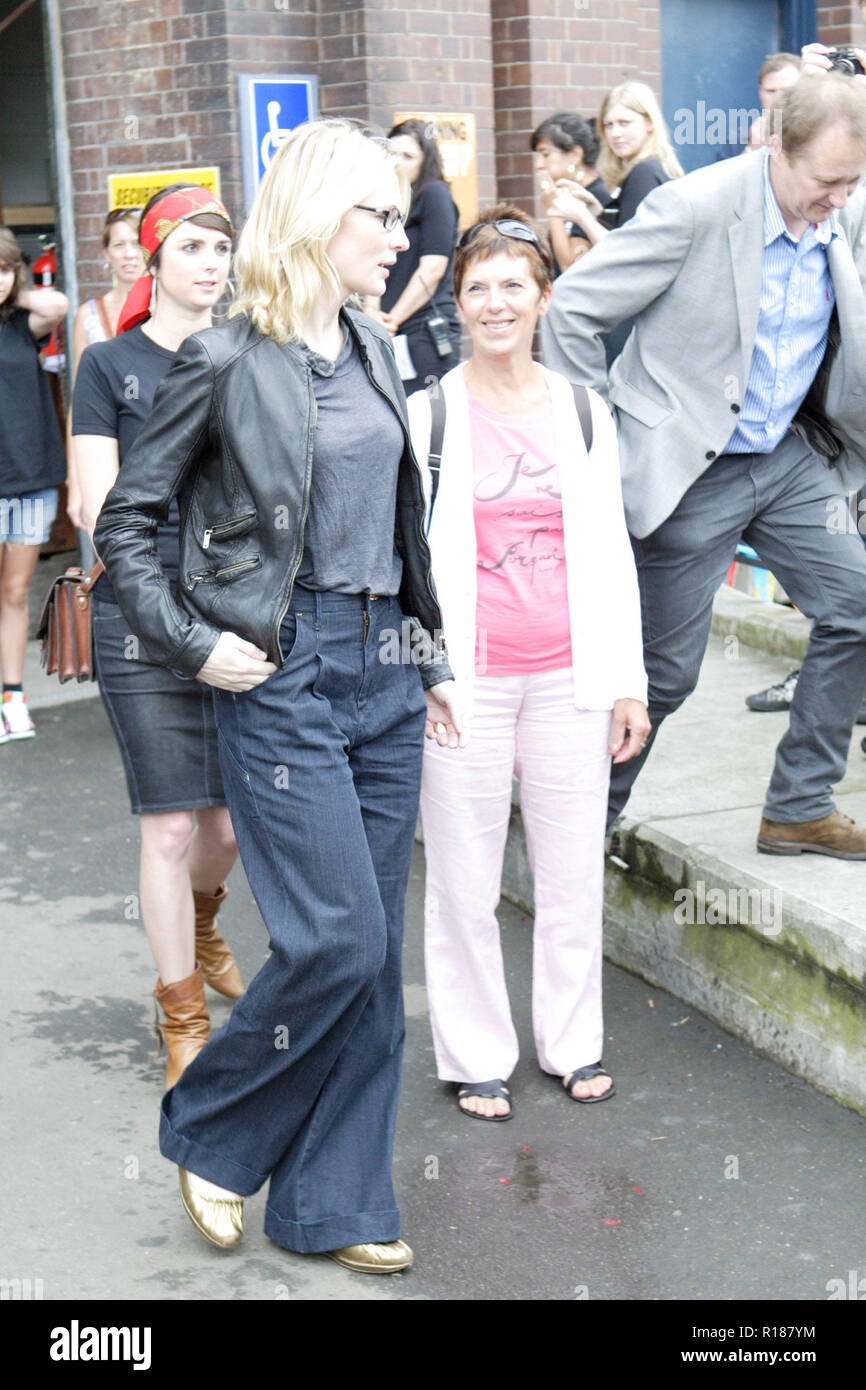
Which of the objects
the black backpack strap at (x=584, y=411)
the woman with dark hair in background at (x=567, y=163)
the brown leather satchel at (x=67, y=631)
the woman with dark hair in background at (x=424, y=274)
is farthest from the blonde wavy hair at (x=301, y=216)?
the woman with dark hair in background at (x=424, y=274)

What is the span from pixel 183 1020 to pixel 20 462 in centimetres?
390

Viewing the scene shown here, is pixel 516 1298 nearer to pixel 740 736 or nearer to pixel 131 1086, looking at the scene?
pixel 131 1086

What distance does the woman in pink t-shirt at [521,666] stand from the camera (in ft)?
12.8

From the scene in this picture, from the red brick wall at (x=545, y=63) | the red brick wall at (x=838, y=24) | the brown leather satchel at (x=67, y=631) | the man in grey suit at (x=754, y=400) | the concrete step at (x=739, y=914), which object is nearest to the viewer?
the concrete step at (x=739, y=914)

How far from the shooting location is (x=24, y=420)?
7.41m

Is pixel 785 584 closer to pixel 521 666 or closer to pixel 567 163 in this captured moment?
pixel 521 666

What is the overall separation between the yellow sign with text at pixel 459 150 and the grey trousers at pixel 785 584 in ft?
13.5

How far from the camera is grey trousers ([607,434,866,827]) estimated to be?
14.8 ft

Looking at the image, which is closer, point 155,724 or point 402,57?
point 155,724

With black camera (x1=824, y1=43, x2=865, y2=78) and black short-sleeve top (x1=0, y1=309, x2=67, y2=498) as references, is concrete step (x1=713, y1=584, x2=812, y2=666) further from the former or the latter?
black short-sleeve top (x1=0, y1=309, x2=67, y2=498)

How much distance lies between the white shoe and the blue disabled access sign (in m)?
2.58

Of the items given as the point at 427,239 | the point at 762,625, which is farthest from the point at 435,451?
the point at 427,239

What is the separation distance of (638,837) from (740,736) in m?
1.26

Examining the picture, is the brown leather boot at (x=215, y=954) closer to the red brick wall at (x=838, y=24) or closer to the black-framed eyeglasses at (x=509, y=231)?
the black-framed eyeglasses at (x=509, y=231)
